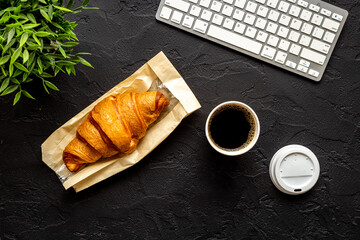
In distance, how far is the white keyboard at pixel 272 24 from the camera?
1008 mm

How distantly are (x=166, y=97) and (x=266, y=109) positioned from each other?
1.00 feet

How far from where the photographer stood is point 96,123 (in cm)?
97

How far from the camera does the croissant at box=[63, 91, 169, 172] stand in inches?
37.6

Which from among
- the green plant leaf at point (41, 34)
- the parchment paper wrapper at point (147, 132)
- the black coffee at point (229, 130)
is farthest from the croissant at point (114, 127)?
the green plant leaf at point (41, 34)

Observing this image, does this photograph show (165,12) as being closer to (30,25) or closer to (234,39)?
(234,39)

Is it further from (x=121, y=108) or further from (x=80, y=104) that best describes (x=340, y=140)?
(x=80, y=104)

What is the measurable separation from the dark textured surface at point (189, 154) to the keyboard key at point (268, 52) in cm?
3

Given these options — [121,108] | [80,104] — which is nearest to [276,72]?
[121,108]

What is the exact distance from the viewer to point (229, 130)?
3.37 ft

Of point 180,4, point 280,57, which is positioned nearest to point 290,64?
point 280,57

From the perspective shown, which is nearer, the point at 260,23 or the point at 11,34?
the point at 11,34

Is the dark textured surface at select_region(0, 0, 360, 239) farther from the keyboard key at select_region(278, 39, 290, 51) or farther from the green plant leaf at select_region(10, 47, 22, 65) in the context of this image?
the green plant leaf at select_region(10, 47, 22, 65)

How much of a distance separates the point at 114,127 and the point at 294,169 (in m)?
0.53

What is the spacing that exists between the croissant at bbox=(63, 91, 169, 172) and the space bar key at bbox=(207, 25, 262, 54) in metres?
0.24
